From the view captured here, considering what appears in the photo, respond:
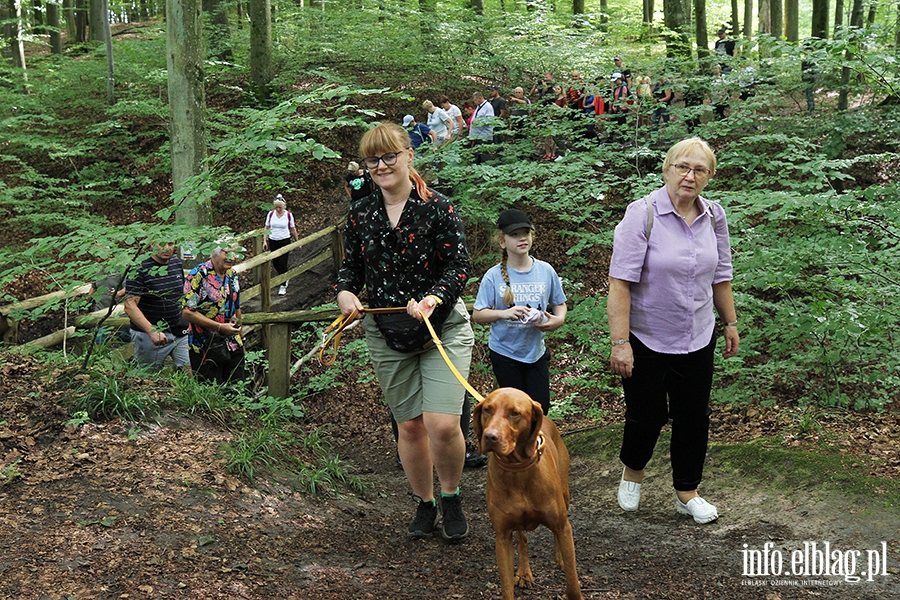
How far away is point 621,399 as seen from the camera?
825 centimetres

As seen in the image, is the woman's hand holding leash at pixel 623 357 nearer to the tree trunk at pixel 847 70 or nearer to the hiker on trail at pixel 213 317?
the hiker on trail at pixel 213 317

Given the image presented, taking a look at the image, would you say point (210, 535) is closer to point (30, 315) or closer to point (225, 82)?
point (30, 315)

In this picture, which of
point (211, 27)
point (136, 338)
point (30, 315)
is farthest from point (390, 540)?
point (211, 27)

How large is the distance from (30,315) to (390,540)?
11.2 ft

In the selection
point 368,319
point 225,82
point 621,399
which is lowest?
point 621,399

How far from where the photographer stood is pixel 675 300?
3789 millimetres

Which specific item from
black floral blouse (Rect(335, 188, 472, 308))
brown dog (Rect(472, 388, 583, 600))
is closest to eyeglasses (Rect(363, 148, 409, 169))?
black floral blouse (Rect(335, 188, 472, 308))

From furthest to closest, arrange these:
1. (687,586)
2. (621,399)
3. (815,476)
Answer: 1. (621,399)
2. (815,476)
3. (687,586)

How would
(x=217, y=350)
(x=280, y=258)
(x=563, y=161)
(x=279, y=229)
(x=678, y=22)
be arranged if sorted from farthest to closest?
(x=678, y=22)
(x=279, y=229)
(x=280, y=258)
(x=563, y=161)
(x=217, y=350)

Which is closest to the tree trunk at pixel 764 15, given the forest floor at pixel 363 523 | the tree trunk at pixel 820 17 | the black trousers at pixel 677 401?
the tree trunk at pixel 820 17

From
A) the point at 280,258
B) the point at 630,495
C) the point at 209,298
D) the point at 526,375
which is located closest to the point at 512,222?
the point at 526,375

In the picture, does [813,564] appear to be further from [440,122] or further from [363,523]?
[440,122]

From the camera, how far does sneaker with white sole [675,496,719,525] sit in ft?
13.1

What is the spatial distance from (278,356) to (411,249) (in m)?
4.56
